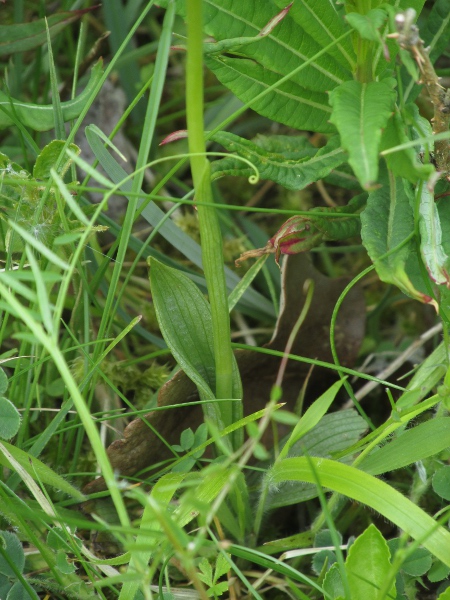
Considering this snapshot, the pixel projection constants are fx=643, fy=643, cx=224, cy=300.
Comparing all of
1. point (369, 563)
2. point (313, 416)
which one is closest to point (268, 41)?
point (313, 416)

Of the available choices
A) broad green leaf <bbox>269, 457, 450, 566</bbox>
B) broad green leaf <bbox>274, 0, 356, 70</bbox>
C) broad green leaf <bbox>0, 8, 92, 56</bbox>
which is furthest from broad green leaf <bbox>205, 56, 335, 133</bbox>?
broad green leaf <bbox>269, 457, 450, 566</bbox>

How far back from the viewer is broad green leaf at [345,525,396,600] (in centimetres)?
95

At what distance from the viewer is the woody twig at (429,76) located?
0.93 metres

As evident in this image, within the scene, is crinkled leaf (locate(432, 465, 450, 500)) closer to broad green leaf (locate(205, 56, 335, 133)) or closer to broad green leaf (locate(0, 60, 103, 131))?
broad green leaf (locate(205, 56, 335, 133))

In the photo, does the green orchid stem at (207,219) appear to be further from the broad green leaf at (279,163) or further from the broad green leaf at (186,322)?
the broad green leaf at (279,163)

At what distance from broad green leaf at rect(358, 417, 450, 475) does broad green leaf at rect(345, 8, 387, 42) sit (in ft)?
2.07

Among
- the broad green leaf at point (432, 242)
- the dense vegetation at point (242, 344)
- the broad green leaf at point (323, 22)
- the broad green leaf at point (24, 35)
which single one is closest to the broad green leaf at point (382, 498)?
the dense vegetation at point (242, 344)

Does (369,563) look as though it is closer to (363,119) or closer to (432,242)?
(432,242)

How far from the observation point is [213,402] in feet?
3.83

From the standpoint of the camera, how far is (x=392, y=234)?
46.2 inches

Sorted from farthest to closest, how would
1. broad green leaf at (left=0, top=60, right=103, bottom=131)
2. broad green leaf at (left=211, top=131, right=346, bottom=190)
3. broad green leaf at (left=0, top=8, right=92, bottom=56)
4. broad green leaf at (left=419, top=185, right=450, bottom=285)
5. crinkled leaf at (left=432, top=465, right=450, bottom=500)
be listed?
broad green leaf at (left=0, top=8, right=92, bottom=56) < broad green leaf at (left=0, top=60, right=103, bottom=131) < broad green leaf at (left=211, top=131, right=346, bottom=190) < crinkled leaf at (left=432, top=465, right=450, bottom=500) < broad green leaf at (left=419, top=185, right=450, bottom=285)

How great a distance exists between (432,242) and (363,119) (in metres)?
0.24

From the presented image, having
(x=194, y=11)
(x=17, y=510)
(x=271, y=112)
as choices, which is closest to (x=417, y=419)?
(x=271, y=112)

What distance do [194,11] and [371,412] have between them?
1097mm
